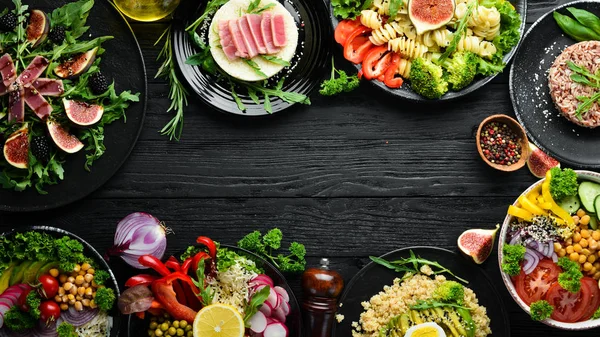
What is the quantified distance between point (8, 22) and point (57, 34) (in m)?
0.26

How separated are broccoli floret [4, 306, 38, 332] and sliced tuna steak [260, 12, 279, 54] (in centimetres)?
197

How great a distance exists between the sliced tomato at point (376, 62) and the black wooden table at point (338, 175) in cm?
20

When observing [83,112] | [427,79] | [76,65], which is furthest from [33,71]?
[427,79]

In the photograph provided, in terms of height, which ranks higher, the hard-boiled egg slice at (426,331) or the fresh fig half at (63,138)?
the fresh fig half at (63,138)

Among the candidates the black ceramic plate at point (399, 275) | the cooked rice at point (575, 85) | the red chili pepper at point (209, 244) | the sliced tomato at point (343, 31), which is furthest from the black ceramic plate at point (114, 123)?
the cooked rice at point (575, 85)

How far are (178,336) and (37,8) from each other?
200 cm

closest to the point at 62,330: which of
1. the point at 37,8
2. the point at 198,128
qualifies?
the point at 198,128

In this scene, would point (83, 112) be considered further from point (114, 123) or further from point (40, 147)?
point (40, 147)

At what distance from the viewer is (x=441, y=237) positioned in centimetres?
407

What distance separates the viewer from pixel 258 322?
3695 mm

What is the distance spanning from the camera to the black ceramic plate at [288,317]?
381 cm

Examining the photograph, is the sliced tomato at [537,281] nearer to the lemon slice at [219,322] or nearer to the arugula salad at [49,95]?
the lemon slice at [219,322]

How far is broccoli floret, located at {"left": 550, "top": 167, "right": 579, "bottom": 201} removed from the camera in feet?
12.1

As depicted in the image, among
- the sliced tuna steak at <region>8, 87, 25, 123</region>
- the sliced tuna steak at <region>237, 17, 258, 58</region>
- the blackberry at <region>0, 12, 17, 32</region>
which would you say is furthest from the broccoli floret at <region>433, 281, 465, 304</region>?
the blackberry at <region>0, 12, 17, 32</region>
